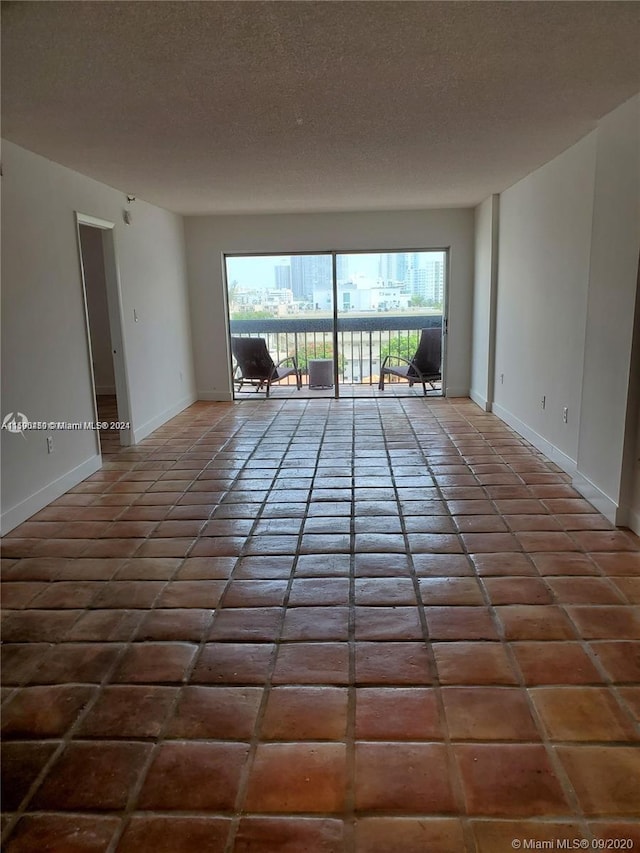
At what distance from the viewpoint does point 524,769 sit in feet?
4.91

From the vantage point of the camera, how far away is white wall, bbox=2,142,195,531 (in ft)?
10.4

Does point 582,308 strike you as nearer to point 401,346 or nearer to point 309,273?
point 309,273

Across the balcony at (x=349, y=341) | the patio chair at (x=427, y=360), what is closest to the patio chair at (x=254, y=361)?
the balcony at (x=349, y=341)

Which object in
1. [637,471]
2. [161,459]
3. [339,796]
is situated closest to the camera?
[339,796]

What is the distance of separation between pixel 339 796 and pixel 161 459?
342 cm

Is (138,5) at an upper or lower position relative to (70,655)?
upper

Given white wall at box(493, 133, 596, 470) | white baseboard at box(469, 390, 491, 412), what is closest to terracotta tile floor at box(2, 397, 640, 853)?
white wall at box(493, 133, 596, 470)

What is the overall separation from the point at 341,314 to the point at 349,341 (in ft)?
2.35

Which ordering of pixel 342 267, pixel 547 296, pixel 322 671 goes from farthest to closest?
1. pixel 342 267
2. pixel 547 296
3. pixel 322 671

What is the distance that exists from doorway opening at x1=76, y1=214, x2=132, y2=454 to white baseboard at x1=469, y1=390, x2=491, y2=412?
11.8ft

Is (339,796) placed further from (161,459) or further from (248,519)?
(161,459)

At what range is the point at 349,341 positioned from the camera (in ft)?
26.5

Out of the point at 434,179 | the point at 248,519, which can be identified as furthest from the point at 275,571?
the point at 434,179

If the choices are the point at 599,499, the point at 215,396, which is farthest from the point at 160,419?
the point at 599,499
